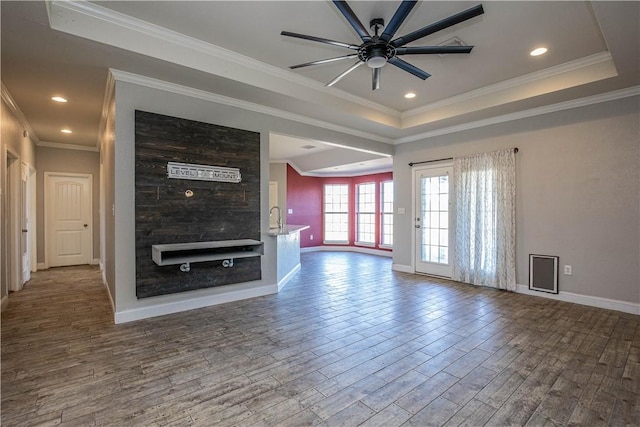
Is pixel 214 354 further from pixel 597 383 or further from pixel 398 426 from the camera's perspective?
pixel 597 383

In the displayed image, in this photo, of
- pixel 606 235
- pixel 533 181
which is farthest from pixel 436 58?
pixel 606 235

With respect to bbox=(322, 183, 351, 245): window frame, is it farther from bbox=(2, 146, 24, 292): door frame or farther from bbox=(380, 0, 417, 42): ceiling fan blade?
bbox=(380, 0, 417, 42): ceiling fan blade

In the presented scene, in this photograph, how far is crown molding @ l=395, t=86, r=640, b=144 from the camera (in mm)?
3828

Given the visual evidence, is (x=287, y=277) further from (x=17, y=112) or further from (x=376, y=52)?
(x=17, y=112)

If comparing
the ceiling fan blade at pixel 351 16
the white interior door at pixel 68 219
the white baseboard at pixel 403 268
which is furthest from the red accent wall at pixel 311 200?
the ceiling fan blade at pixel 351 16

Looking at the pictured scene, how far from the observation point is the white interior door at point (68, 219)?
265 inches

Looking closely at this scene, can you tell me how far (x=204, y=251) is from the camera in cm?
391

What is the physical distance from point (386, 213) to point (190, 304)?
648cm

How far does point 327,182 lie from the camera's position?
10.2m

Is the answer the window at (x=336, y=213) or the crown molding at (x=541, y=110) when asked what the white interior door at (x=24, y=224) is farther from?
the window at (x=336, y=213)

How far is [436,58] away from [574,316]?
11.3 ft

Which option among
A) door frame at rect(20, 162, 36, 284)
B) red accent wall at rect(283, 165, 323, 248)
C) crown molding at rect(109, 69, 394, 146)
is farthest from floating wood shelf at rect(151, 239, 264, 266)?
red accent wall at rect(283, 165, 323, 248)

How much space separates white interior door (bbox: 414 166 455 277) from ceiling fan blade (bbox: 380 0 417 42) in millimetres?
3585

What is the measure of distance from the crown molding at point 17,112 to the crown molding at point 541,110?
20.4 feet
